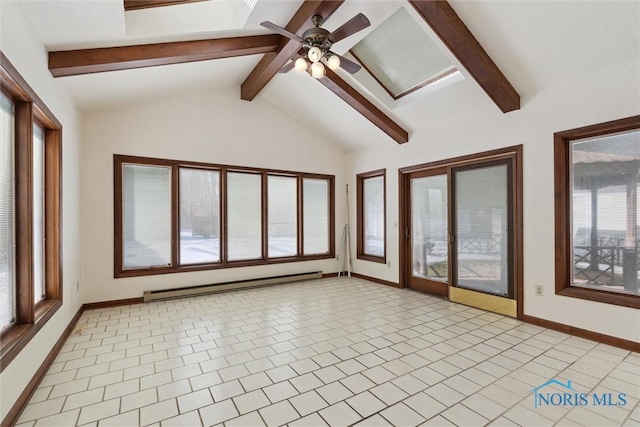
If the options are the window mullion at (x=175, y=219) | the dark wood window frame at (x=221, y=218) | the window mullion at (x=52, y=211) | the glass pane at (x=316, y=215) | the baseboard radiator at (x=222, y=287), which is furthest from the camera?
the glass pane at (x=316, y=215)

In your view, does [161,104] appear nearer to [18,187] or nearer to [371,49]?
[18,187]

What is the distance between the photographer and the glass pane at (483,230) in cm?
405

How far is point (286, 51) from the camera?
12.5 feet

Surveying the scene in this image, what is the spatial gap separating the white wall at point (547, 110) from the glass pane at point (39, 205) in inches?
165

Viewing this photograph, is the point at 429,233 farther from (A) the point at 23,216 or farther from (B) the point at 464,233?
(A) the point at 23,216

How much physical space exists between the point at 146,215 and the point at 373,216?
405cm

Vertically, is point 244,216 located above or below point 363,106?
below

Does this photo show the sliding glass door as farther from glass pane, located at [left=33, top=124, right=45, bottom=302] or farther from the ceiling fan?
glass pane, located at [left=33, top=124, right=45, bottom=302]

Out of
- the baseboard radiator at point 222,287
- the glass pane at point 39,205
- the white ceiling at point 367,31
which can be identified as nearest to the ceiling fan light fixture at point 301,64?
the white ceiling at point 367,31

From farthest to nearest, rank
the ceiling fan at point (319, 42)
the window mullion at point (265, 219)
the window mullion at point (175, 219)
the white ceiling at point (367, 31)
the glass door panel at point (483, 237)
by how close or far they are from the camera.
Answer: the window mullion at point (265, 219) → the window mullion at point (175, 219) → the glass door panel at point (483, 237) → the ceiling fan at point (319, 42) → the white ceiling at point (367, 31)

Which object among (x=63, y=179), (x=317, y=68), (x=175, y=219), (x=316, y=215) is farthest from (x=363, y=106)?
(x=63, y=179)

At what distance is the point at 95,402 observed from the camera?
2.14 metres

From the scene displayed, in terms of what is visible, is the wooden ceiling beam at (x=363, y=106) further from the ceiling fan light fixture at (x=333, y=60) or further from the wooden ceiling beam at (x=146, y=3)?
the wooden ceiling beam at (x=146, y=3)

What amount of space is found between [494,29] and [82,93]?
4575 mm
